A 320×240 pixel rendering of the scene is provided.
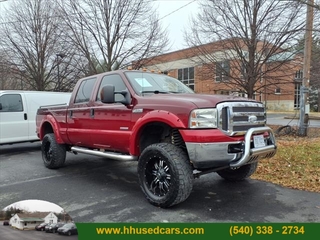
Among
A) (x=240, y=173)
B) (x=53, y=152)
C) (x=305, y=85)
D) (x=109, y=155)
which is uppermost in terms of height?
(x=305, y=85)

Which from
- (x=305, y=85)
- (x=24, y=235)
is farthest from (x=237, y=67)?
(x=24, y=235)

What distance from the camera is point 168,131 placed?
4.36m

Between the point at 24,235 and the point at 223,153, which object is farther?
the point at 223,153

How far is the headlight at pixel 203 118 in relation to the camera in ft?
11.7

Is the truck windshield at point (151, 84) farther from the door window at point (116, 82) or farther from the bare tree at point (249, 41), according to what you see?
the bare tree at point (249, 41)

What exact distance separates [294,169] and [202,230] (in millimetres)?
3425

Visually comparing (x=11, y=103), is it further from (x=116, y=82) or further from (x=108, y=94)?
(x=108, y=94)

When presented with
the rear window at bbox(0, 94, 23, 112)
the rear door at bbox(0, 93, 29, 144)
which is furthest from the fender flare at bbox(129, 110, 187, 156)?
the rear window at bbox(0, 94, 23, 112)

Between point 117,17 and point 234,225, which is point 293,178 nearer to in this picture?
point 234,225

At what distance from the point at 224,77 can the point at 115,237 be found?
11338 mm

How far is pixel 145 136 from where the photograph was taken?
174 inches

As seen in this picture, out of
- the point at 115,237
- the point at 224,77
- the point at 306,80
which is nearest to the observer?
the point at 115,237

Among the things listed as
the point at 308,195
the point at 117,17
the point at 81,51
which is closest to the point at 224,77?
the point at 117,17

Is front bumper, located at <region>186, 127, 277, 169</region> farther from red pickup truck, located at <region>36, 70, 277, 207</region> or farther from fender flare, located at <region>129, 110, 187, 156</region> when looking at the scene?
fender flare, located at <region>129, 110, 187, 156</region>
